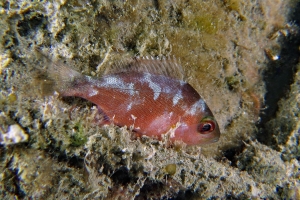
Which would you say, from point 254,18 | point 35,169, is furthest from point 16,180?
point 254,18

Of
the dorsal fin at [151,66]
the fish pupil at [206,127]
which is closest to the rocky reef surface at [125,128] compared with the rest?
the dorsal fin at [151,66]

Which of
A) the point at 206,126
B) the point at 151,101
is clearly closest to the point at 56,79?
the point at 151,101

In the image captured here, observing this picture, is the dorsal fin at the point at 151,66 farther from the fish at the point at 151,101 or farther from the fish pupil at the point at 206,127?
the fish pupil at the point at 206,127

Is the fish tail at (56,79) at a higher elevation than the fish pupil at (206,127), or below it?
higher

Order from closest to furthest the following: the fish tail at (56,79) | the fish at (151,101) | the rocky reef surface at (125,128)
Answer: the rocky reef surface at (125,128) < the fish tail at (56,79) < the fish at (151,101)

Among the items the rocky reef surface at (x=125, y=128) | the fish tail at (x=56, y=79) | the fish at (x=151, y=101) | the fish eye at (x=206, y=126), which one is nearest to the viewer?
the rocky reef surface at (x=125, y=128)

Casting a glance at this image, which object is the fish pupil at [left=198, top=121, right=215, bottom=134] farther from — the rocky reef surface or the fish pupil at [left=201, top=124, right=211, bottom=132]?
the rocky reef surface

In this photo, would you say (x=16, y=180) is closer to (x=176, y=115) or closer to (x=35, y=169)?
(x=35, y=169)
